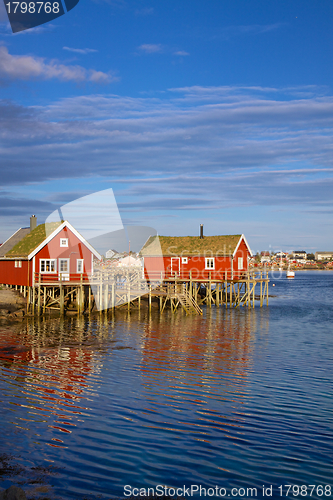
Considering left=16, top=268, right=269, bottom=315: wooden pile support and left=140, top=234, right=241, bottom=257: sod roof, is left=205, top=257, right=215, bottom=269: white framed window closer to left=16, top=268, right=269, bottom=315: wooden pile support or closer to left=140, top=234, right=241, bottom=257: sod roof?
left=140, top=234, right=241, bottom=257: sod roof

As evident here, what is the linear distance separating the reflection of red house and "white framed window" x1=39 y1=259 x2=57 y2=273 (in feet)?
37.6

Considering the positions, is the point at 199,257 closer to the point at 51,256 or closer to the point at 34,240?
the point at 51,256

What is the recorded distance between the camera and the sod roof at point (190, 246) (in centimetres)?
4700

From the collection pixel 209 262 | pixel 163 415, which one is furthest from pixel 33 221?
pixel 163 415

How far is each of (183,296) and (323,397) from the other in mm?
25405

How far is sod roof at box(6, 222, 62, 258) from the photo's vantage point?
3849 centimetres

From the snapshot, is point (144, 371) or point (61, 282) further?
point (61, 282)

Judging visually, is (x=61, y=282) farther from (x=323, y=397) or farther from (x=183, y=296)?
(x=323, y=397)

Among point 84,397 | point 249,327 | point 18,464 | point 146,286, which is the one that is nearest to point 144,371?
point 84,397

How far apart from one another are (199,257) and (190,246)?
2276 millimetres

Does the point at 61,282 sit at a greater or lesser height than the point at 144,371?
greater

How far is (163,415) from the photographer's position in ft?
41.5

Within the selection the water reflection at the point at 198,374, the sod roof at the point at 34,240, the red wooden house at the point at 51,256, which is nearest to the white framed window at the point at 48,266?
the red wooden house at the point at 51,256

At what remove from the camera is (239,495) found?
857cm
